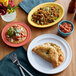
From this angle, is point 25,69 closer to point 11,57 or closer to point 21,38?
point 11,57

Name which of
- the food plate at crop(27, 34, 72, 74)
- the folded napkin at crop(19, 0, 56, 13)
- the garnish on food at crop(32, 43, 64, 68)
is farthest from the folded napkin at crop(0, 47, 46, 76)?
the folded napkin at crop(19, 0, 56, 13)

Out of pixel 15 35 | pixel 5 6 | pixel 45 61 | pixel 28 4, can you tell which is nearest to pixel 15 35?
pixel 15 35

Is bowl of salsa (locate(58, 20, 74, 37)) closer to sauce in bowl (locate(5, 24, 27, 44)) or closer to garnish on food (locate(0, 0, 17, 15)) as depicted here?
sauce in bowl (locate(5, 24, 27, 44))

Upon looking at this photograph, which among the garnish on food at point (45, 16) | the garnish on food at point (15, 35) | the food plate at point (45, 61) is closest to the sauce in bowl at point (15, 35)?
the garnish on food at point (15, 35)

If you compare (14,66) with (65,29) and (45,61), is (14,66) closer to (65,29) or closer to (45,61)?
(45,61)

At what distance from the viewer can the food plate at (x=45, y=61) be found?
4.30ft

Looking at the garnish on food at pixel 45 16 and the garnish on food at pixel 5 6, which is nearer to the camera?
the garnish on food at pixel 5 6

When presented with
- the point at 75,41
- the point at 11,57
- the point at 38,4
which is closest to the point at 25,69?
the point at 11,57

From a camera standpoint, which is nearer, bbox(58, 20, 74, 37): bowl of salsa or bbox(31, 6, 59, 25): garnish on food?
bbox(58, 20, 74, 37): bowl of salsa

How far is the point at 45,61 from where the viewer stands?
54.8 inches

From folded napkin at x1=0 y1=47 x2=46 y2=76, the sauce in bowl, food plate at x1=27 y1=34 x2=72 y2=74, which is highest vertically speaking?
the sauce in bowl

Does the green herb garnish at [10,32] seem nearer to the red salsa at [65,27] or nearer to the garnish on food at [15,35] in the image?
the garnish on food at [15,35]

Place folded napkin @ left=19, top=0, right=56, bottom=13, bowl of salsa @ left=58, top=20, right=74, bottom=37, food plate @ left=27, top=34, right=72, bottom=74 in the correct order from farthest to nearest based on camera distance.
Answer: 1. folded napkin @ left=19, top=0, right=56, bottom=13
2. bowl of salsa @ left=58, top=20, right=74, bottom=37
3. food plate @ left=27, top=34, right=72, bottom=74

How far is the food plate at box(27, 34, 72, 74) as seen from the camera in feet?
4.30
